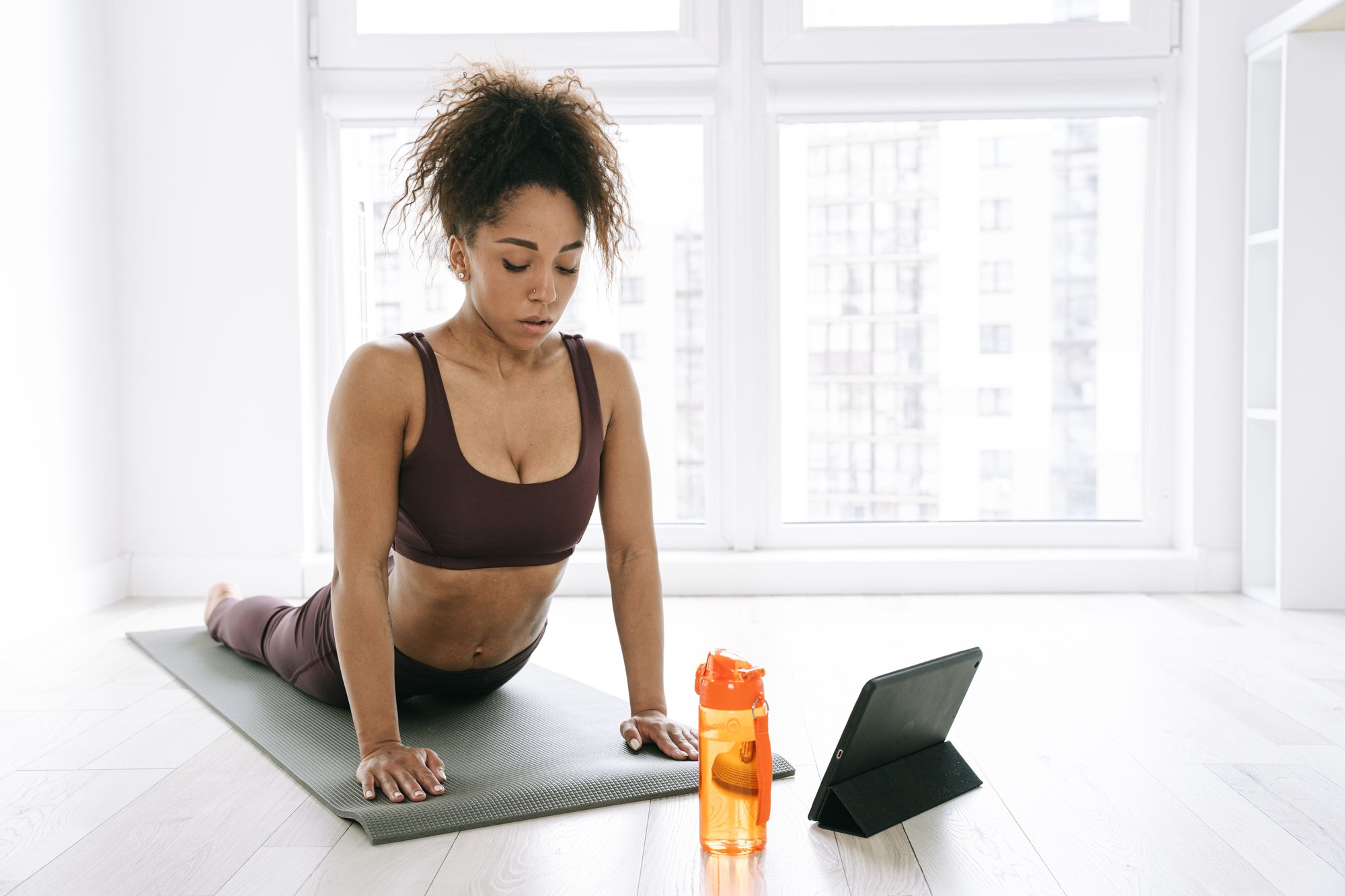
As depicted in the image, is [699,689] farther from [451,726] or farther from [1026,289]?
[1026,289]

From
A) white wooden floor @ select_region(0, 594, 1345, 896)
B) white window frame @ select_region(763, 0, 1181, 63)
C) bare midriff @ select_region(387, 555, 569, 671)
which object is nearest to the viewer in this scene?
white wooden floor @ select_region(0, 594, 1345, 896)

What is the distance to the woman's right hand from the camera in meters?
1.48

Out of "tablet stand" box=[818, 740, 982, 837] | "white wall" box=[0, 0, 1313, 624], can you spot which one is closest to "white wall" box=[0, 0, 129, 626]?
"white wall" box=[0, 0, 1313, 624]

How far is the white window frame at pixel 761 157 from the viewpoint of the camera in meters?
3.21

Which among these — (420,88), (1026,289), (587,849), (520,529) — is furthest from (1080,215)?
(587,849)

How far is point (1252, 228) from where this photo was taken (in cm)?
303

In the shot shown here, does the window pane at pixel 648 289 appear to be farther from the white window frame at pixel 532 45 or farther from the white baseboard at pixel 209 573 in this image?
the white baseboard at pixel 209 573

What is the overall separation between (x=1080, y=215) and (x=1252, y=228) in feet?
1.52

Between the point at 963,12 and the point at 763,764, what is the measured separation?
2.58 meters

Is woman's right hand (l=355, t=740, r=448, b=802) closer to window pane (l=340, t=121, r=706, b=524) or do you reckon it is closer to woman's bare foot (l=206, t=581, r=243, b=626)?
woman's bare foot (l=206, t=581, r=243, b=626)

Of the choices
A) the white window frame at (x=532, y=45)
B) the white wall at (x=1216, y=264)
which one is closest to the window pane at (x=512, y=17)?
the white window frame at (x=532, y=45)

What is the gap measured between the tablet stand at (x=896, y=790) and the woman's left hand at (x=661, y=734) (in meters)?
0.26

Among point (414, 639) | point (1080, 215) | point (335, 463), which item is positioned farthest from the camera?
point (1080, 215)

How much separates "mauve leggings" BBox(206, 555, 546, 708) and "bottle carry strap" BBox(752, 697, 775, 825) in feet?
2.08
